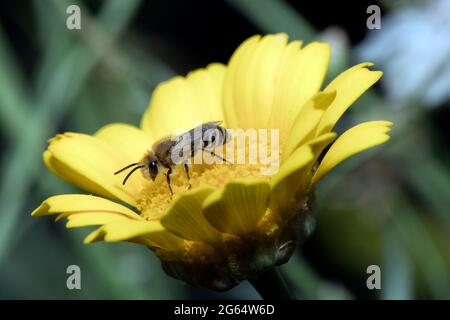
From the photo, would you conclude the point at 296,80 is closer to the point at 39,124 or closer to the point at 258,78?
the point at 258,78

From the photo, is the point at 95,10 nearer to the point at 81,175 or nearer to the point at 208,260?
the point at 81,175

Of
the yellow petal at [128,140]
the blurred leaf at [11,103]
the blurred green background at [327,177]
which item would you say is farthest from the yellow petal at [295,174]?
the blurred leaf at [11,103]

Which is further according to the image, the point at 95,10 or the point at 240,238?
the point at 95,10

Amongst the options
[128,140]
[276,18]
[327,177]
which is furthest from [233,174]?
[276,18]

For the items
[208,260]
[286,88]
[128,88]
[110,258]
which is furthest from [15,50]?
[208,260]

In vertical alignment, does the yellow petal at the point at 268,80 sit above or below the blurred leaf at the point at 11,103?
below

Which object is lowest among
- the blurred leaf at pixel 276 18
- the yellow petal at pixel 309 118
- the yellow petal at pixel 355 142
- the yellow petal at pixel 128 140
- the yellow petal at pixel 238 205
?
the yellow petal at pixel 238 205

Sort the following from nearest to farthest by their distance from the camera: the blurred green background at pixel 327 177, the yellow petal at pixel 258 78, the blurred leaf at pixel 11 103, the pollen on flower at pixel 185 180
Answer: the pollen on flower at pixel 185 180
the yellow petal at pixel 258 78
the blurred green background at pixel 327 177
the blurred leaf at pixel 11 103

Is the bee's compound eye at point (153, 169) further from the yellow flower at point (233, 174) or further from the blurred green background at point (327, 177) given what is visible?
the blurred green background at point (327, 177)
